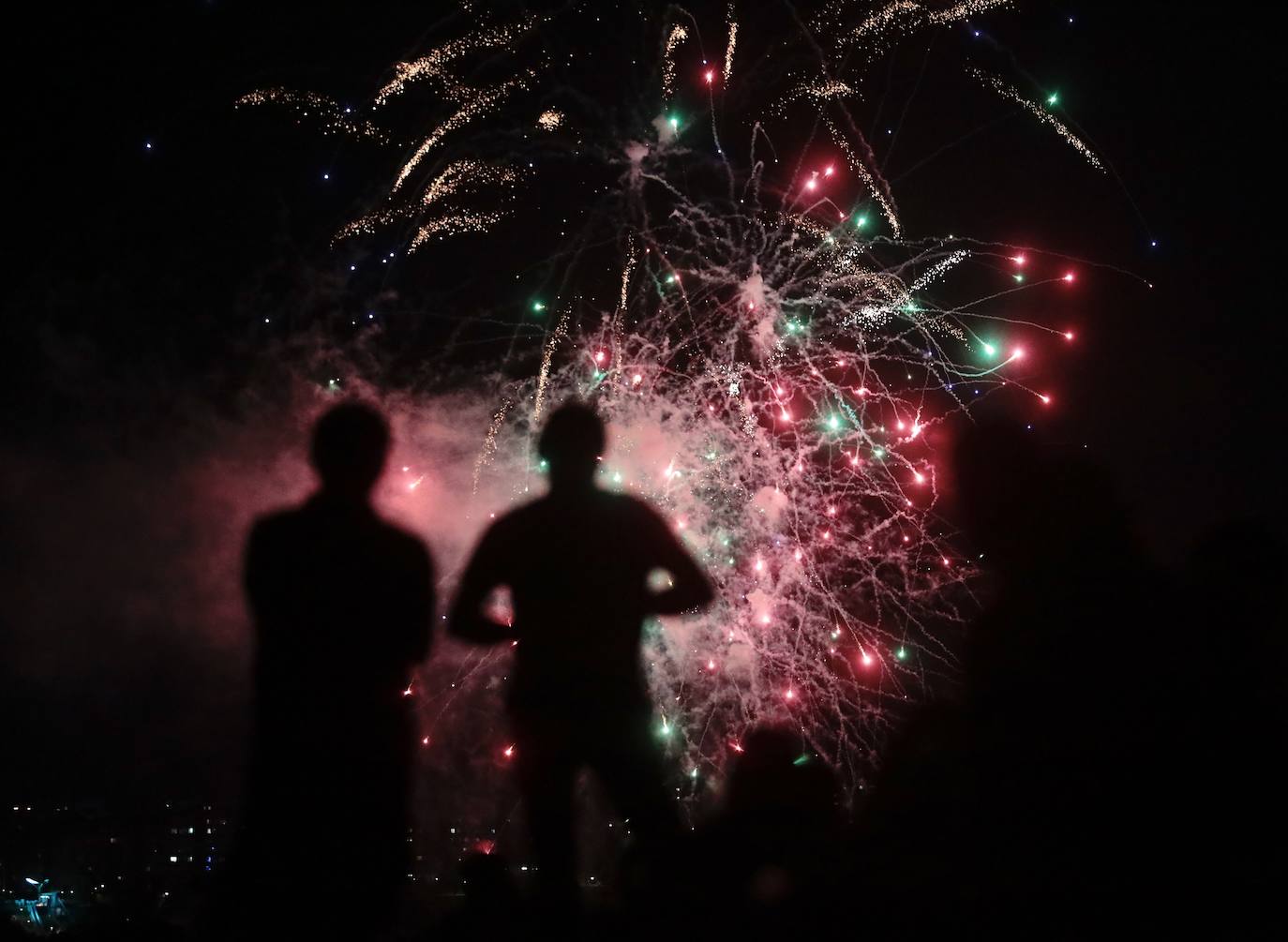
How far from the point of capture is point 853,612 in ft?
19.1

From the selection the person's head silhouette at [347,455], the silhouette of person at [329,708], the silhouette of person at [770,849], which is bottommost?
the silhouette of person at [770,849]

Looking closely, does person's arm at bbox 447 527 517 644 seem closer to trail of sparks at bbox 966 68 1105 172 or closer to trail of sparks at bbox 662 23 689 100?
trail of sparks at bbox 662 23 689 100

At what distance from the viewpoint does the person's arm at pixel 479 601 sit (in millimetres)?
2398

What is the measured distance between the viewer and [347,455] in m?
2.48

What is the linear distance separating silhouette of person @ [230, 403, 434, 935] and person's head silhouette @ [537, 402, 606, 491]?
56 cm

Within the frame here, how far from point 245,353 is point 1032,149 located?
6729 millimetres

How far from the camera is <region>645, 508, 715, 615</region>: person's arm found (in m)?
2.43

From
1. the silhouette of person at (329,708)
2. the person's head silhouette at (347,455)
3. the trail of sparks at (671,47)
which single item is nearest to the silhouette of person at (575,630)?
the silhouette of person at (329,708)

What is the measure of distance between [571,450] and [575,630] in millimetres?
618

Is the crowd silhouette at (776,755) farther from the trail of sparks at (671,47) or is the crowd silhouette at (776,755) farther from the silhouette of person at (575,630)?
the trail of sparks at (671,47)

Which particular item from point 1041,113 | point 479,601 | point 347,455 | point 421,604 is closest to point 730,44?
point 1041,113

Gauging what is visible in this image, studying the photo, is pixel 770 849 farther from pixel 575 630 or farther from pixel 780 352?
pixel 780 352

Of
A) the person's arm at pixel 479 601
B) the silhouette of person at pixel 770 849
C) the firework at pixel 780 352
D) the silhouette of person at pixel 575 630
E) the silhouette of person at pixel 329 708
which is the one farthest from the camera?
the firework at pixel 780 352

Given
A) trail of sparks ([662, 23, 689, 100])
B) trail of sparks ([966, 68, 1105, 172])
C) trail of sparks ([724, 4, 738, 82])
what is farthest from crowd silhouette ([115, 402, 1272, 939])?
trail of sparks ([966, 68, 1105, 172])
